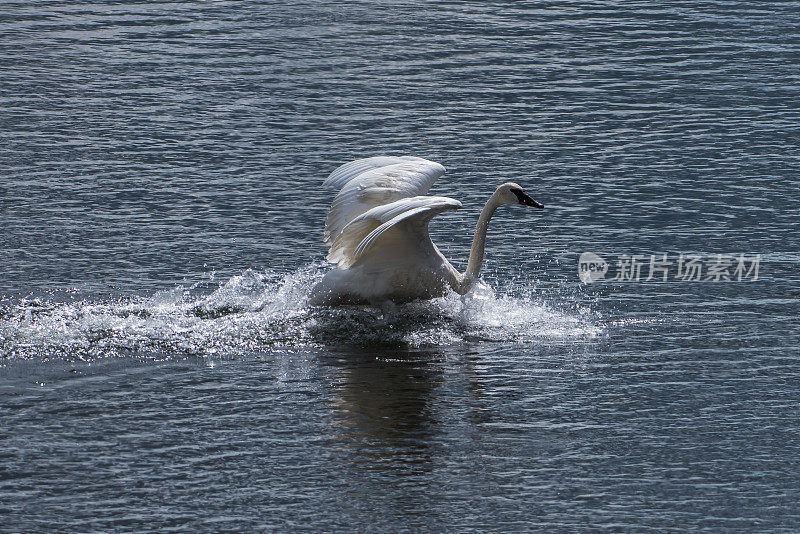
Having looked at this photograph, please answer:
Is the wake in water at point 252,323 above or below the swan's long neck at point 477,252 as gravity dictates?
below

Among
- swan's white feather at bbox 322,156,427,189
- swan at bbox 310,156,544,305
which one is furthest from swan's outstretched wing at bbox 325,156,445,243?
swan's white feather at bbox 322,156,427,189

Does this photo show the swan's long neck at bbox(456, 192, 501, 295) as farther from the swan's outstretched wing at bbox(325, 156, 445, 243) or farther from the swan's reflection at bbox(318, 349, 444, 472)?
the swan's reflection at bbox(318, 349, 444, 472)

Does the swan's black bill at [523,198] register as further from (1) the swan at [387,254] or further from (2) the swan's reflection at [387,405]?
(2) the swan's reflection at [387,405]

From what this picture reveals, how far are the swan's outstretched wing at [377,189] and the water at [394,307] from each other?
2.38 feet

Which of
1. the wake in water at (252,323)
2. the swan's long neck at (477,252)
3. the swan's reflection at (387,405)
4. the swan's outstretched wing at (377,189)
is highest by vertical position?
the swan's outstretched wing at (377,189)

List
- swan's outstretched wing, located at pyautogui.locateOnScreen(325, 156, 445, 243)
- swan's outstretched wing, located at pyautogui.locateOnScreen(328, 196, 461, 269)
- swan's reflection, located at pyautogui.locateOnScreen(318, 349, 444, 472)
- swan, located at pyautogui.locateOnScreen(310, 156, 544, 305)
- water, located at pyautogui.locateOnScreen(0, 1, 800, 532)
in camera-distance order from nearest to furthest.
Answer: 1. water, located at pyautogui.locateOnScreen(0, 1, 800, 532)
2. swan's reflection, located at pyautogui.locateOnScreen(318, 349, 444, 472)
3. swan's outstretched wing, located at pyautogui.locateOnScreen(328, 196, 461, 269)
4. swan, located at pyautogui.locateOnScreen(310, 156, 544, 305)
5. swan's outstretched wing, located at pyautogui.locateOnScreen(325, 156, 445, 243)

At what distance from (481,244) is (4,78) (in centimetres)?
1079

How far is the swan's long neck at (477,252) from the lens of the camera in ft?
43.8

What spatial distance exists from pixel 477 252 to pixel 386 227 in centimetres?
173

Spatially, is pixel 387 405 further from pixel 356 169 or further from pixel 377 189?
pixel 356 169

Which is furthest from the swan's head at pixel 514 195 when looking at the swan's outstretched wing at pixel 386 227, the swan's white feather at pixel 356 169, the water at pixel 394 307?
the swan's white feather at pixel 356 169

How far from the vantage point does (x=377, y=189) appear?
13758 mm

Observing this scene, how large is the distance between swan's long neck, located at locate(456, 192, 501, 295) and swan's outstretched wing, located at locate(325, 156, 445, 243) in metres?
0.73

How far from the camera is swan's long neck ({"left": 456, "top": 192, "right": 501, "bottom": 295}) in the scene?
13336mm
